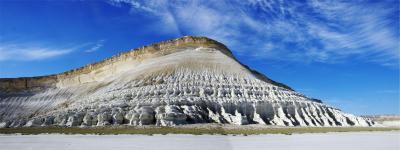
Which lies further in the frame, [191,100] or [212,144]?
[191,100]

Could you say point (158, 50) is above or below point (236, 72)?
above

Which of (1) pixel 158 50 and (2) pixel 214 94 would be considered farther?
(1) pixel 158 50

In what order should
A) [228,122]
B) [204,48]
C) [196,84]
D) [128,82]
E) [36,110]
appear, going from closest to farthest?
[228,122] → [196,84] → [128,82] → [204,48] → [36,110]

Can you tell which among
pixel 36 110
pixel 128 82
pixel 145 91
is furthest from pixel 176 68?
pixel 36 110

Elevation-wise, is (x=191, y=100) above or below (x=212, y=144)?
above

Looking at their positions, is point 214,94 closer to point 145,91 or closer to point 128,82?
point 145,91

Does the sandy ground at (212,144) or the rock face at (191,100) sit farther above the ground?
the rock face at (191,100)

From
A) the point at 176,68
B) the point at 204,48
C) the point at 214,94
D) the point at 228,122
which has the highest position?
the point at 204,48

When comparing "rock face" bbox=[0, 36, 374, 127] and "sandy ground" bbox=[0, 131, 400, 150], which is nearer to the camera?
"sandy ground" bbox=[0, 131, 400, 150]

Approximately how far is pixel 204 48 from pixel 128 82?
62.1ft

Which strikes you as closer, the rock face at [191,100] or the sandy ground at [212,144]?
the sandy ground at [212,144]

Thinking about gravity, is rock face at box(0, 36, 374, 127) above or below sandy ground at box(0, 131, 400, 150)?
above

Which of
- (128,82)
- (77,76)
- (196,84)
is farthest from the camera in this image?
(77,76)

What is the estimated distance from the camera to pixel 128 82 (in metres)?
64.3
